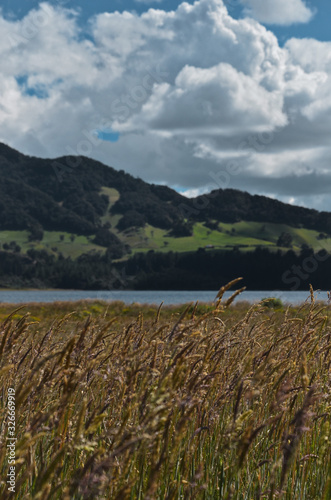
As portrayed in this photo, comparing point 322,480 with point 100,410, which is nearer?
point 100,410

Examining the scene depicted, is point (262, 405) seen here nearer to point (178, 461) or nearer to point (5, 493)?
point (178, 461)

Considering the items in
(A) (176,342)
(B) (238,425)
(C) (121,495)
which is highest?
(A) (176,342)

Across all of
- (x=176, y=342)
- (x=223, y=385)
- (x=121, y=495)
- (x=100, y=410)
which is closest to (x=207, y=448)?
(x=223, y=385)

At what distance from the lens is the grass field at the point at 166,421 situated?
200cm

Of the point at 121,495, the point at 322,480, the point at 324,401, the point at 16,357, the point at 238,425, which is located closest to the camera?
the point at 121,495

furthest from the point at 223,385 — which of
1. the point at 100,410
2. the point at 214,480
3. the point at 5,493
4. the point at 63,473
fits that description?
the point at 5,493

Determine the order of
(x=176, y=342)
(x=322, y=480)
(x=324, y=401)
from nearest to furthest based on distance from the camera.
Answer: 1. (x=176, y=342)
2. (x=322, y=480)
3. (x=324, y=401)

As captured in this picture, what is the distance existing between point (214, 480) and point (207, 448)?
65 centimetres

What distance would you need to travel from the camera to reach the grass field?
2.00 metres

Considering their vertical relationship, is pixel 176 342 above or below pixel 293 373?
above

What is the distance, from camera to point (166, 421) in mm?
2330

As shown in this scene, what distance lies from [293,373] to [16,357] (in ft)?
8.84

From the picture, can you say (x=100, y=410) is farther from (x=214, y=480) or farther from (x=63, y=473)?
(x=214, y=480)

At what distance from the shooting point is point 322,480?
3.29 m
